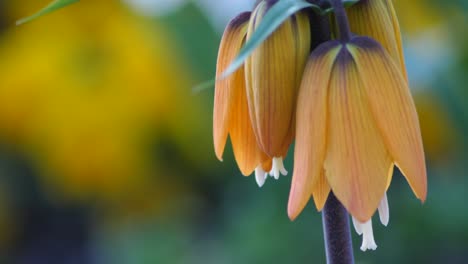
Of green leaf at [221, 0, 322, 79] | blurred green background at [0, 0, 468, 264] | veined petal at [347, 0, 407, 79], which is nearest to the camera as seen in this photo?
green leaf at [221, 0, 322, 79]

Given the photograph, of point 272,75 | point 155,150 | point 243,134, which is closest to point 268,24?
point 272,75

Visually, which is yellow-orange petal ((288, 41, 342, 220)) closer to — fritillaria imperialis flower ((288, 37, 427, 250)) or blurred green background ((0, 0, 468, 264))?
fritillaria imperialis flower ((288, 37, 427, 250))

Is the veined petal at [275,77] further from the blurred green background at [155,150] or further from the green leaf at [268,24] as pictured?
the blurred green background at [155,150]

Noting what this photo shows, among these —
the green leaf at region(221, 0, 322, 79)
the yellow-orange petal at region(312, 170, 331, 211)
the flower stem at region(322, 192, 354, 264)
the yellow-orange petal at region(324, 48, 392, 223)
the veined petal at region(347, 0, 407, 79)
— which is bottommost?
the flower stem at region(322, 192, 354, 264)

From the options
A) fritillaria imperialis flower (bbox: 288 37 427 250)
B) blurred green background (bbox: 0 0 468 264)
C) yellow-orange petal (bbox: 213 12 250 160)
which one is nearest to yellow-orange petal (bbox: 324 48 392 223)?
fritillaria imperialis flower (bbox: 288 37 427 250)

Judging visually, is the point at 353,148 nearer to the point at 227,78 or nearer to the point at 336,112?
the point at 336,112

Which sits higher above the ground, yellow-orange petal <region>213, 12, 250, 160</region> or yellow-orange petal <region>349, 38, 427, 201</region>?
yellow-orange petal <region>213, 12, 250, 160</region>
